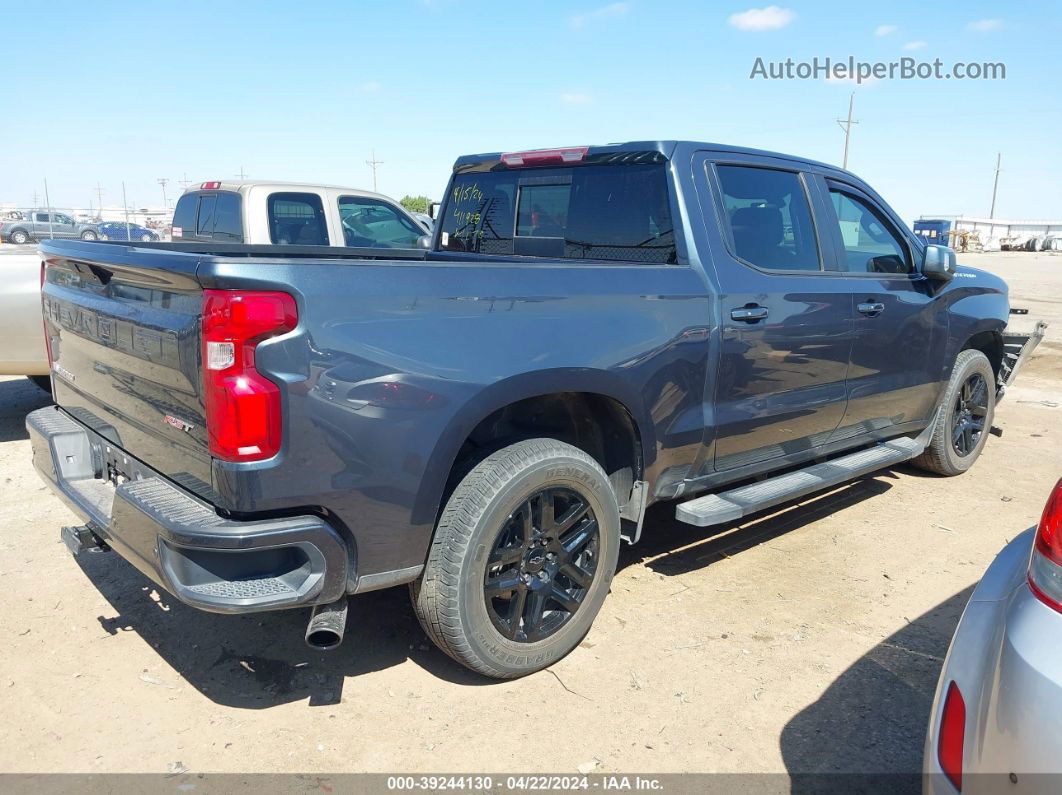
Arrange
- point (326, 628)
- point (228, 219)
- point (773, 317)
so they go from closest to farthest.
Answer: point (326, 628)
point (773, 317)
point (228, 219)

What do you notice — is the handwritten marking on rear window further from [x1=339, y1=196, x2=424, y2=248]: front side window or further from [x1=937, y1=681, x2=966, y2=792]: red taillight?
[x1=339, y1=196, x2=424, y2=248]: front side window

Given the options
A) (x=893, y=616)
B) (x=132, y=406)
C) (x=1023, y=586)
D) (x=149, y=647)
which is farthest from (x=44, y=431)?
(x=893, y=616)

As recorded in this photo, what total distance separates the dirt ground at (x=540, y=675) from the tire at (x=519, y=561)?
0.19 metres

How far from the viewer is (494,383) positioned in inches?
106

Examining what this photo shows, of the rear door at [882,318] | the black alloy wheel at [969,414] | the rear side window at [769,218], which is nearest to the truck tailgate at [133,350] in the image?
the rear side window at [769,218]

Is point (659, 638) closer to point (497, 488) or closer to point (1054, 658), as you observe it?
point (497, 488)

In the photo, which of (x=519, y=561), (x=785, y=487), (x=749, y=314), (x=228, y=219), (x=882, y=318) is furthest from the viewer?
(x=228, y=219)

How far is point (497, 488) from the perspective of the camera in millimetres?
2799

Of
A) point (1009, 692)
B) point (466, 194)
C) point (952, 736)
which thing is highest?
point (466, 194)

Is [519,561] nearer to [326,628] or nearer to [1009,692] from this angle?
[326,628]

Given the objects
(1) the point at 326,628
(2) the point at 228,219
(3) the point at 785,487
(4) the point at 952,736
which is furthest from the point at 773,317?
(2) the point at 228,219

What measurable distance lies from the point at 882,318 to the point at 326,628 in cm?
336

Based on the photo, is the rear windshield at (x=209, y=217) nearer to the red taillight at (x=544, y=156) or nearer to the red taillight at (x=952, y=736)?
the red taillight at (x=544, y=156)

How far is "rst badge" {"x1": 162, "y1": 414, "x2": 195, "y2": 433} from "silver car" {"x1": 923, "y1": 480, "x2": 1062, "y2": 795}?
2.15 m
